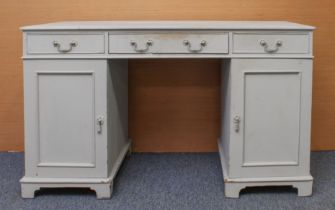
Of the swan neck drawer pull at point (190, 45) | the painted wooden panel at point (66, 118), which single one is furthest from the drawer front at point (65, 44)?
the swan neck drawer pull at point (190, 45)

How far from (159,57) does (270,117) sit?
582 mm

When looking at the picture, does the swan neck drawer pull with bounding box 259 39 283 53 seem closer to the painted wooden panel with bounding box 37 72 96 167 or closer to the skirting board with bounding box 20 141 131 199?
the painted wooden panel with bounding box 37 72 96 167

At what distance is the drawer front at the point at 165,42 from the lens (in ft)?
6.61

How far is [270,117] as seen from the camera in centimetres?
205

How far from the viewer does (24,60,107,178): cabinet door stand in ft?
6.61

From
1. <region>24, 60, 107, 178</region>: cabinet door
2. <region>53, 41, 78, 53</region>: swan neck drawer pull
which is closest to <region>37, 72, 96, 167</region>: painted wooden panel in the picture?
<region>24, 60, 107, 178</region>: cabinet door

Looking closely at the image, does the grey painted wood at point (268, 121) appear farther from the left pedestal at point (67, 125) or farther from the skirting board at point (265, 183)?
the left pedestal at point (67, 125)

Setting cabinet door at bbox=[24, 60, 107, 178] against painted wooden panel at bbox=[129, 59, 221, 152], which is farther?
painted wooden panel at bbox=[129, 59, 221, 152]

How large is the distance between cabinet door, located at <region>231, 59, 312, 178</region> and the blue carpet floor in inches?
5.3

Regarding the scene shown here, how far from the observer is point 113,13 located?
266cm

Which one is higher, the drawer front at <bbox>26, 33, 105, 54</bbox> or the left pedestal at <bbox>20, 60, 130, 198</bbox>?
the drawer front at <bbox>26, 33, 105, 54</bbox>

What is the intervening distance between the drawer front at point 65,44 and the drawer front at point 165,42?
2.5 inches

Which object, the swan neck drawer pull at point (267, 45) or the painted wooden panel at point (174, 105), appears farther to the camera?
the painted wooden panel at point (174, 105)

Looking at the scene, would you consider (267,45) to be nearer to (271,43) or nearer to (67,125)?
(271,43)
